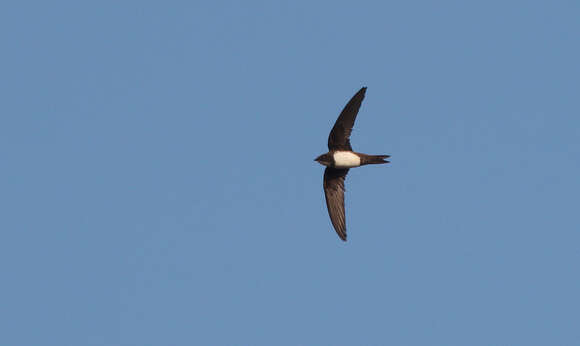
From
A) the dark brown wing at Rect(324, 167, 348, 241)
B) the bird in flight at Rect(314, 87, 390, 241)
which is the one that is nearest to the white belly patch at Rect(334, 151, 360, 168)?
the bird in flight at Rect(314, 87, 390, 241)

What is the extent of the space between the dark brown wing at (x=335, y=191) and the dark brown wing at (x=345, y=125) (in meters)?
1.02

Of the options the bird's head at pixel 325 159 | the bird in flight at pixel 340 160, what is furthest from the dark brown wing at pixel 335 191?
the bird's head at pixel 325 159

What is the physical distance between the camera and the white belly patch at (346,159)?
25766 mm

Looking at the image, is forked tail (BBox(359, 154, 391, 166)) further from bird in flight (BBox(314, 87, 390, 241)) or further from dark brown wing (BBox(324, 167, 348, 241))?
dark brown wing (BBox(324, 167, 348, 241))

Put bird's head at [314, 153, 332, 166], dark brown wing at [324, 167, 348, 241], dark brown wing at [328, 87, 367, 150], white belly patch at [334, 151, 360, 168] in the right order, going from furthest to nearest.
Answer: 1. dark brown wing at [324, 167, 348, 241]
2. bird's head at [314, 153, 332, 166]
3. white belly patch at [334, 151, 360, 168]
4. dark brown wing at [328, 87, 367, 150]

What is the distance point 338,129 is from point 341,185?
1833 mm

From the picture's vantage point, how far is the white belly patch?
84.5 ft

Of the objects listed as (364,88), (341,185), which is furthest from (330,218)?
(364,88)

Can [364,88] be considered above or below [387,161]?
above

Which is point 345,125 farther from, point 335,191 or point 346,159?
point 335,191

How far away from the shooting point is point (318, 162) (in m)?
26.1

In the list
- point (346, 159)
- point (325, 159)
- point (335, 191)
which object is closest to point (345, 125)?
point (346, 159)

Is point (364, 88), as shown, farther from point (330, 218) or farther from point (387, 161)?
point (330, 218)

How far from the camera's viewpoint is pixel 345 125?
2564 cm
